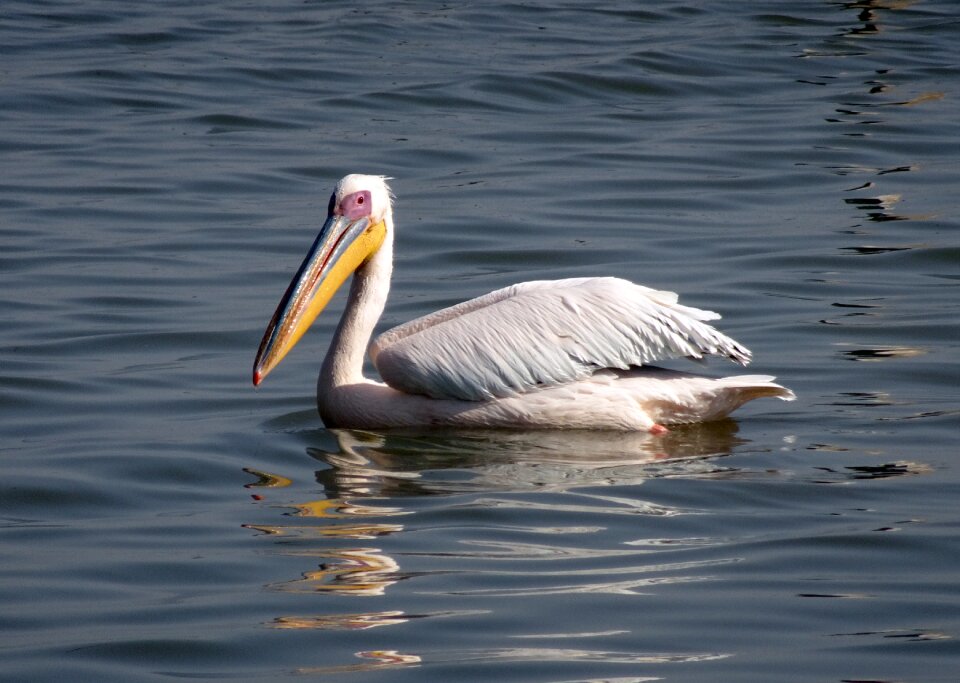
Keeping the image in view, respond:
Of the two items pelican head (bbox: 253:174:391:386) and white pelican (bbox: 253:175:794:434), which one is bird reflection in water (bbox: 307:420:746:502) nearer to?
white pelican (bbox: 253:175:794:434)

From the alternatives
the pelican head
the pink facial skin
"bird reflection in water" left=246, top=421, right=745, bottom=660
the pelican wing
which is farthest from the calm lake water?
the pink facial skin

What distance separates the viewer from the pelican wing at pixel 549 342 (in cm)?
528

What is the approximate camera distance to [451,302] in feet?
23.1

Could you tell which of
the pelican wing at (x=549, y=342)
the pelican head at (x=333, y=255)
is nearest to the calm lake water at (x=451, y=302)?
the pelican wing at (x=549, y=342)

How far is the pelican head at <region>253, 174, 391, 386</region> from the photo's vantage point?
18.1 feet

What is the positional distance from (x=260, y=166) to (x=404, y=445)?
185 inches

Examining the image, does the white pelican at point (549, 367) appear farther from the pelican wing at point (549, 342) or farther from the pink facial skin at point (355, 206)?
the pink facial skin at point (355, 206)

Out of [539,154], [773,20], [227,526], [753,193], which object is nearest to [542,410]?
[227,526]

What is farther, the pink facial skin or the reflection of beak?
the pink facial skin

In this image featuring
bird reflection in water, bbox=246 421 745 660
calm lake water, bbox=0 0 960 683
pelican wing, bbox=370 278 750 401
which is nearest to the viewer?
calm lake water, bbox=0 0 960 683

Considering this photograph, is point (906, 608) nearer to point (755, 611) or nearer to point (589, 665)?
point (755, 611)

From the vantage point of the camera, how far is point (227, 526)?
4344mm

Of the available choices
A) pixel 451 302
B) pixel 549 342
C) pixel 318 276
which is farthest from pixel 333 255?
pixel 451 302

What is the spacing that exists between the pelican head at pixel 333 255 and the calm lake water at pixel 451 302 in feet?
1.04
